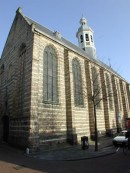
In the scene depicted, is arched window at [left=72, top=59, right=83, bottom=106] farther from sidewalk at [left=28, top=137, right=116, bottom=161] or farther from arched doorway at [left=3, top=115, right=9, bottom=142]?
arched doorway at [left=3, top=115, right=9, bottom=142]

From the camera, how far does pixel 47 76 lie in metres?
16.8

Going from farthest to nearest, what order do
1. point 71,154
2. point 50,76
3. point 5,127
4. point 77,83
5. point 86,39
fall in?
point 86,39, point 77,83, point 5,127, point 50,76, point 71,154

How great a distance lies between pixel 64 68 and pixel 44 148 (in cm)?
951

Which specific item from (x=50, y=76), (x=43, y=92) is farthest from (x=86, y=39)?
(x=43, y=92)

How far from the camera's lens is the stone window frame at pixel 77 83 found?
19.1 m

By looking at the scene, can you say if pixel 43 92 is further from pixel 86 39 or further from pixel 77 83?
pixel 86 39

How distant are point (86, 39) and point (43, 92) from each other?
23.2 metres

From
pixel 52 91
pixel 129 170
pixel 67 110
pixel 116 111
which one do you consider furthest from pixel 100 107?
pixel 129 170

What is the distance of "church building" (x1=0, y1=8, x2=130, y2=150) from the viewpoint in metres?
14.4

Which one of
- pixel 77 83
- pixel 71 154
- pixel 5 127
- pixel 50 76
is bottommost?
pixel 71 154

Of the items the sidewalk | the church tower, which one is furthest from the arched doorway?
the church tower

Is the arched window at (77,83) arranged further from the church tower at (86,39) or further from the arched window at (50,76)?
the church tower at (86,39)

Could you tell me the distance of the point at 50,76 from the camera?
1711 cm

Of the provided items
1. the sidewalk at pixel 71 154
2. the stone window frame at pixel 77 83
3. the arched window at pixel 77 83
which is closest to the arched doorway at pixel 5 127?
the sidewalk at pixel 71 154
